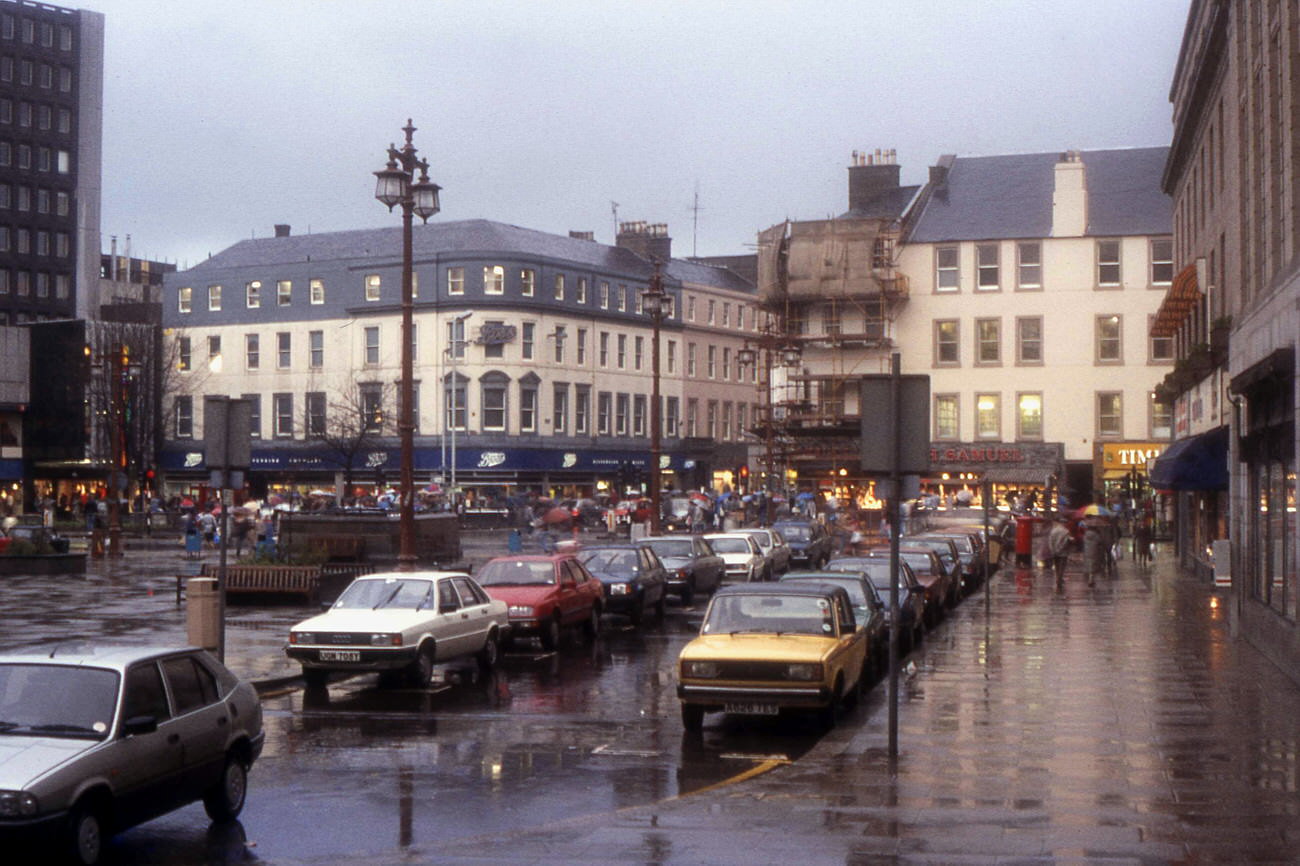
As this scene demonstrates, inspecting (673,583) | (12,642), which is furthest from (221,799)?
(673,583)

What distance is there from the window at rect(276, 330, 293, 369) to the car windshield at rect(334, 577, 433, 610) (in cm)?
6918

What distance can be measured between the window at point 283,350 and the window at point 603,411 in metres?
17.4

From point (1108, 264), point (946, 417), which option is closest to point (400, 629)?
point (946, 417)

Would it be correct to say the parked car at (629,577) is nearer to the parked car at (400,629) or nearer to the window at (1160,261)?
the parked car at (400,629)

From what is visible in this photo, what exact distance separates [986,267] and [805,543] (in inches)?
1132

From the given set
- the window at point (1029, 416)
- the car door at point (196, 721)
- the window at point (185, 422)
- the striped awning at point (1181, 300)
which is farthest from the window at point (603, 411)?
the car door at point (196, 721)

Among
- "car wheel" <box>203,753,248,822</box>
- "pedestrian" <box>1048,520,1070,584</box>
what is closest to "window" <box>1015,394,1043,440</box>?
"pedestrian" <box>1048,520,1070,584</box>

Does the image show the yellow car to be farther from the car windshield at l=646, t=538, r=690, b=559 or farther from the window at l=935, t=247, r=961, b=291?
the window at l=935, t=247, r=961, b=291

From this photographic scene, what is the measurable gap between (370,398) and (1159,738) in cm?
7089

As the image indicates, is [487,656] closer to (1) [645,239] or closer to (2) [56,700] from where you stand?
(2) [56,700]

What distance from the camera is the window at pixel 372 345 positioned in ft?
276

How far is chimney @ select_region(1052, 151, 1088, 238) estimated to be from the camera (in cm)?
6850

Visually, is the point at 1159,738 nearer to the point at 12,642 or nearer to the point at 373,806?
the point at 373,806

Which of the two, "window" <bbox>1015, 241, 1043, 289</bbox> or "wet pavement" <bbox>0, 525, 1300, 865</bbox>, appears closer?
"wet pavement" <bbox>0, 525, 1300, 865</bbox>
